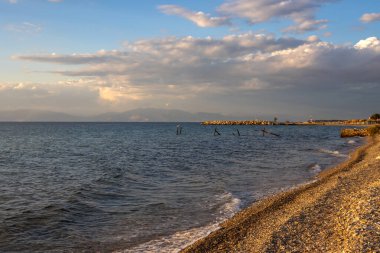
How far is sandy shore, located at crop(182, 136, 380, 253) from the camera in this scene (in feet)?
33.3

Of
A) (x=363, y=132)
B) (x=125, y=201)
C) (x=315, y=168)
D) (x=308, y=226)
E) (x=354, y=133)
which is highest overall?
(x=363, y=132)

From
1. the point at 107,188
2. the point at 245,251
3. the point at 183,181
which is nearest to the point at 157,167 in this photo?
the point at 183,181

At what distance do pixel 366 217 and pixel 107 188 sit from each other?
16523 millimetres

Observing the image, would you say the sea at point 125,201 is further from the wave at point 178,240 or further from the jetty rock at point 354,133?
the jetty rock at point 354,133

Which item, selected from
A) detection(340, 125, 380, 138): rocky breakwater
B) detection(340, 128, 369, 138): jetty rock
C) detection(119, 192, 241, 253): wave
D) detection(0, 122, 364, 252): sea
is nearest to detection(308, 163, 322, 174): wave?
detection(0, 122, 364, 252): sea

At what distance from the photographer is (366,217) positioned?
11586 millimetres

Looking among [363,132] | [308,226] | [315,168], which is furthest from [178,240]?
[363,132]

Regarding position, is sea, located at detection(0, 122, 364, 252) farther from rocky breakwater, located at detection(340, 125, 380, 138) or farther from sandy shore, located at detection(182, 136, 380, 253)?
rocky breakwater, located at detection(340, 125, 380, 138)

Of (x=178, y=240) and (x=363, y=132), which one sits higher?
(x=363, y=132)

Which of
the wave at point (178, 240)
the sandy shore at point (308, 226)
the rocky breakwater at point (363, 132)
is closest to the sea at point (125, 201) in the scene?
the wave at point (178, 240)

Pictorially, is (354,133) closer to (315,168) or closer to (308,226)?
(315,168)

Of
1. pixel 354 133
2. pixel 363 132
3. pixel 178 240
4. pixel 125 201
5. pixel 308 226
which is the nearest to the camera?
pixel 308 226

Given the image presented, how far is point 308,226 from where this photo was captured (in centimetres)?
1205

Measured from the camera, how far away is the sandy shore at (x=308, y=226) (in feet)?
33.3
